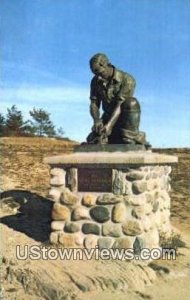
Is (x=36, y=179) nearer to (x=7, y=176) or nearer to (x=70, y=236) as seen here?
(x=7, y=176)

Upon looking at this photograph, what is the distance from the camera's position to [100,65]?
5.98 meters

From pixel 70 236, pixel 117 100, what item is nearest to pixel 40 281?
pixel 70 236

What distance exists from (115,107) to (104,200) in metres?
1.21

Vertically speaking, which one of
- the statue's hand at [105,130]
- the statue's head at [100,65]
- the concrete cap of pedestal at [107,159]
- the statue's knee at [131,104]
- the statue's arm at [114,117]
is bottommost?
the concrete cap of pedestal at [107,159]

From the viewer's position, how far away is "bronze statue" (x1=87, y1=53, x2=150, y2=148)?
19.6 ft

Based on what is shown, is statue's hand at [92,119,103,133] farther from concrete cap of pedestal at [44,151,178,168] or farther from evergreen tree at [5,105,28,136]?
evergreen tree at [5,105,28,136]

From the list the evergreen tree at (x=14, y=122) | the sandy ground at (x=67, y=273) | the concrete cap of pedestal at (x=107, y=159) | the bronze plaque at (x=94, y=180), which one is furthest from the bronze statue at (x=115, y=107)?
the evergreen tree at (x=14, y=122)

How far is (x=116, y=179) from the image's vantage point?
18.0 ft

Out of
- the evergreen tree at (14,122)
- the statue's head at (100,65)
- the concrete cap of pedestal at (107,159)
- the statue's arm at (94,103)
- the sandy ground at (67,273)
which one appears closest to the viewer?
the sandy ground at (67,273)

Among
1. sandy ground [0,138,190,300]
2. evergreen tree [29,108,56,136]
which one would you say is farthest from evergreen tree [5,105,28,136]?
sandy ground [0,138,190,300]

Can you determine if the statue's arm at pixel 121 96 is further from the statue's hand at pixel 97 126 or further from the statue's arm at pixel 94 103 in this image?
the statue's arm at pixel 94 103

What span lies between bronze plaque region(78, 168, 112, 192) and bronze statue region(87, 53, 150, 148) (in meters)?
0.49

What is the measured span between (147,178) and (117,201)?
0.45 meters

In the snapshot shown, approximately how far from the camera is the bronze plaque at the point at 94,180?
5.50 metres
